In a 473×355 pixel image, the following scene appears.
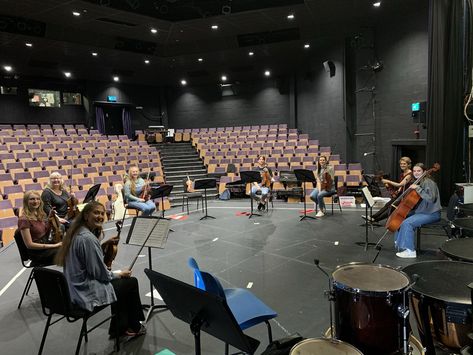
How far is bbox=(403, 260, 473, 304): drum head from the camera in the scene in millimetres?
1812

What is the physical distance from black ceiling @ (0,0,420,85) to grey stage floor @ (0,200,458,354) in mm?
6938

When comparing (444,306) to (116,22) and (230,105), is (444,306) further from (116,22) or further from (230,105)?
(230,105)

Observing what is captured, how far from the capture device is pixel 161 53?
14.4m

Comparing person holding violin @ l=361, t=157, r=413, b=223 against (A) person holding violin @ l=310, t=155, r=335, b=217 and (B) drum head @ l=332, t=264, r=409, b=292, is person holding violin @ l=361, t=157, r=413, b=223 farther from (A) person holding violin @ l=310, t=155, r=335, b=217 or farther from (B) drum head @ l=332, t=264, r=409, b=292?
(B) drum head @ l=332, t=264, r=409, b=292

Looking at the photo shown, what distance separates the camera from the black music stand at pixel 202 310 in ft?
4.90

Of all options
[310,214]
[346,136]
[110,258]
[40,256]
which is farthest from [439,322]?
[346,136]

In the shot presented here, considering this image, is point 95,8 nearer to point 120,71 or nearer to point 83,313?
point 120,71

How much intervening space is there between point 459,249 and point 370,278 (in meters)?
0.96

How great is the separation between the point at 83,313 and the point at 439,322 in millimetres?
2439

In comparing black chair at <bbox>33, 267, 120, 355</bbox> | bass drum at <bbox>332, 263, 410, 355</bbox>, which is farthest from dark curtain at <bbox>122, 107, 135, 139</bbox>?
bass drum at <bbox>332, 263, 410, 355</bbox>

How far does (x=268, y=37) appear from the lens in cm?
1288

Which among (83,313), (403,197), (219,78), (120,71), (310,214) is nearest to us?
(83,313)

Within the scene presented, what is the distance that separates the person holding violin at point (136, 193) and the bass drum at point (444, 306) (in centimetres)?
504

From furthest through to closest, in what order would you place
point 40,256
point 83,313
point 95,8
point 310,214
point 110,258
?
point 95,8, point 310,214, point 40,256, point 110,258, point 83,313
